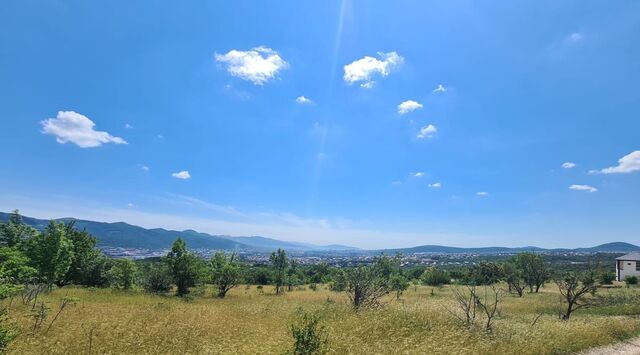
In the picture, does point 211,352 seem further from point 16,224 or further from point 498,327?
point 16,224

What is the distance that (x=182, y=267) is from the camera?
36031 mm

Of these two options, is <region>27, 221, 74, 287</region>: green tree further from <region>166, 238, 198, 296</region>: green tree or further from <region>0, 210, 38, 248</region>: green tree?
<region>166, 238, 198, 296</region>: green tree

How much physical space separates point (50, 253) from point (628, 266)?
88415 millimetres

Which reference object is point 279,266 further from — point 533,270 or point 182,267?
point 533,270

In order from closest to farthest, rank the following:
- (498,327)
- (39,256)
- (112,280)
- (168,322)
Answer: (168,322), (498,327), (39,256), (112,280)

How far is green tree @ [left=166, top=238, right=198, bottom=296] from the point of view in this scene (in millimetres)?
36000

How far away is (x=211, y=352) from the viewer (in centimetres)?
998

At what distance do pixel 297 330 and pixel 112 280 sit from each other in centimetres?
3995

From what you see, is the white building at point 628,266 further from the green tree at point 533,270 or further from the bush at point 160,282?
the bush at point 160,282

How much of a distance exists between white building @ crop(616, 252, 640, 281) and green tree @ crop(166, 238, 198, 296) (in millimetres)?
73862

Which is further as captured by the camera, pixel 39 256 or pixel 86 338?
pixel 39 256

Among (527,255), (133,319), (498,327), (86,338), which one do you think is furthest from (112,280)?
(527,255)

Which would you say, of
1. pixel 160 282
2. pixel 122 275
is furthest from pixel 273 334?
pixel 122 275

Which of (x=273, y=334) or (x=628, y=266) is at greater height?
(x=273, y=334)
